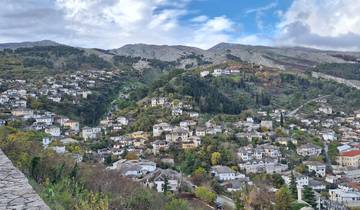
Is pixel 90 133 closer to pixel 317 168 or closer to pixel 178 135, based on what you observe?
pixel 178 135

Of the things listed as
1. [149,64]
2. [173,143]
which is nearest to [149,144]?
[173,143]

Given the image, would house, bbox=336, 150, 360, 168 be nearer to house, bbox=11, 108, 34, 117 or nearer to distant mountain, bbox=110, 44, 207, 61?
house, bbox=11, 108, 34, 117

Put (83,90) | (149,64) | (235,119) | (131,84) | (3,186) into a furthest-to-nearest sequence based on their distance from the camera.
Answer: (149,64) → (131,84) → (83,90) → (235,119) → (3,186)

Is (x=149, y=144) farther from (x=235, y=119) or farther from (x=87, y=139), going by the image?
Result: (x=235, y=119)

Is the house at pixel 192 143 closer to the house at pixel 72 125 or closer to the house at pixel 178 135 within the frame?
the house at pixel 178 135

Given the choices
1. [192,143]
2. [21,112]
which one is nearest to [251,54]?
[21,112]

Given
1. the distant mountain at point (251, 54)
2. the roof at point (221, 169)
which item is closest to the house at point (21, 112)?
the roof at point (221, 169)

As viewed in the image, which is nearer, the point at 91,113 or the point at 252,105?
the point at 91,113
